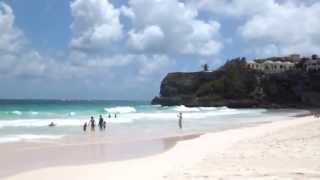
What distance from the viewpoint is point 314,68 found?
117562mm

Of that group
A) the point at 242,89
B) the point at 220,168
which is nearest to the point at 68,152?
the point at 220,168

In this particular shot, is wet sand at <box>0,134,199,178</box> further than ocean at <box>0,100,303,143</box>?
No

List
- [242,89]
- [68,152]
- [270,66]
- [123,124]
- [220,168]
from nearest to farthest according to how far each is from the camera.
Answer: [220,168] → [68,152] → [123,124] → [242,89] → [270,66]

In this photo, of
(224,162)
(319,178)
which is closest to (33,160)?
(224,162)

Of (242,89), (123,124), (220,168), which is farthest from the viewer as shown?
(242,89)

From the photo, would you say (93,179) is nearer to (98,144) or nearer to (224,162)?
(224,162)

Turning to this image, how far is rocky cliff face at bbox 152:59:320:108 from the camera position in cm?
11369

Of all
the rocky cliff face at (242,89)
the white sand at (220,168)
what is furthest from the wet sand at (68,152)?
the rocky cliff face at (242,89)

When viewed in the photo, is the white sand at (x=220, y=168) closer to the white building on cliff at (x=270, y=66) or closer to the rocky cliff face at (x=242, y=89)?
the rocky cliff face at (x=242, y=89)

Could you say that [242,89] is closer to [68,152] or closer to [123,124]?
[123,124]

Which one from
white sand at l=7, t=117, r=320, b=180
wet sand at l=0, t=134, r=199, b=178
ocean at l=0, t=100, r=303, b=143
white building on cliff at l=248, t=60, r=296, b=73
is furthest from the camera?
white building on cliff at l=248, t=60, r=296, b=73

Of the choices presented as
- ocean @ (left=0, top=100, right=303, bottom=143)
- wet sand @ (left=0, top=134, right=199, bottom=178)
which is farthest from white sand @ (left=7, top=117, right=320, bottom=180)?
ocean @ (left=0, top=100, right=303, bottom=143)

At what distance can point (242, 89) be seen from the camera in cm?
12275

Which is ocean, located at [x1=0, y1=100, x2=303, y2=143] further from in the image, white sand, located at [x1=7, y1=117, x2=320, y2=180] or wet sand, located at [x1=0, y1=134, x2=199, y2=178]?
white sand, located at [x1=7, y1=117, x2=320, y2=180]
